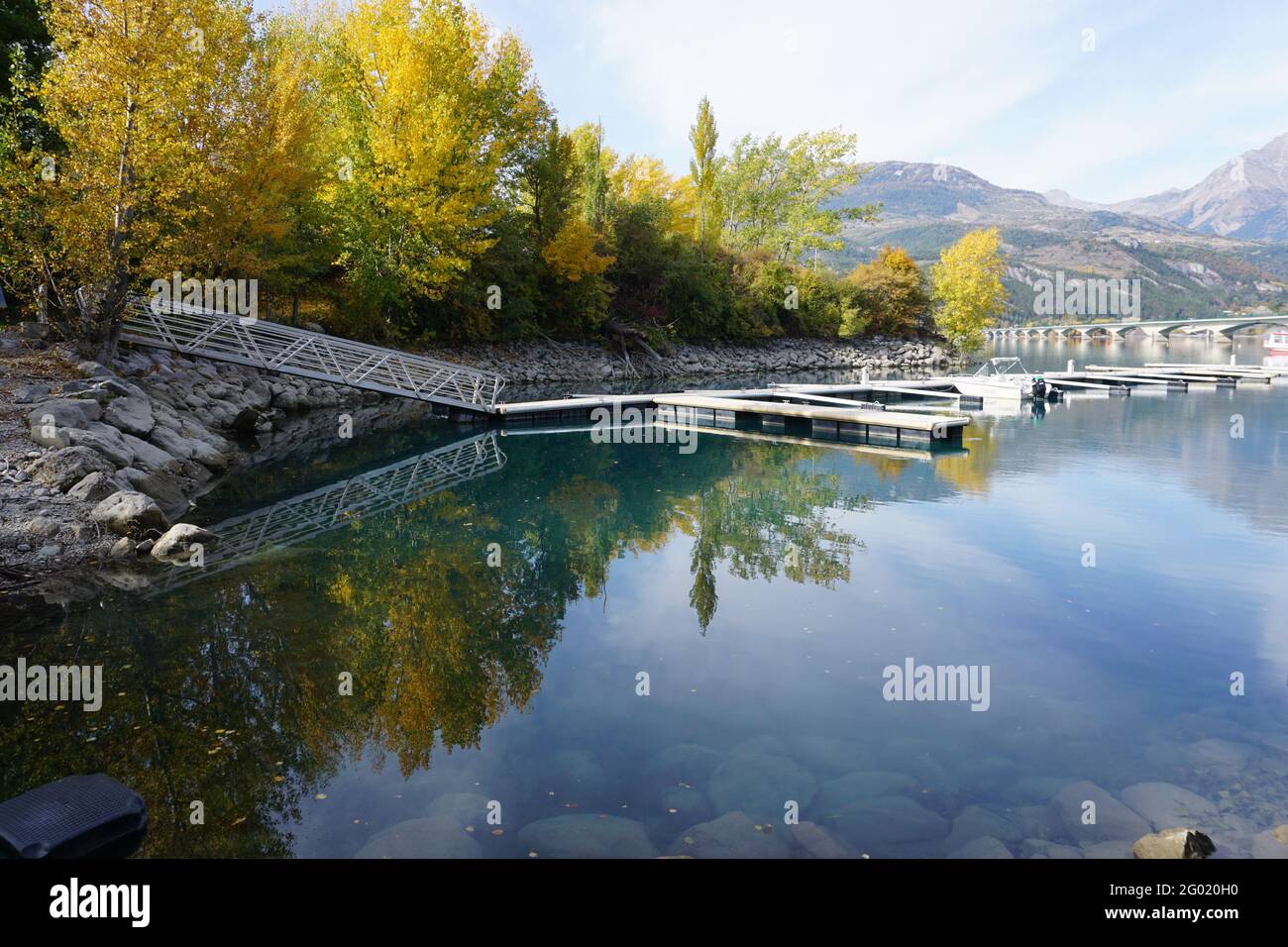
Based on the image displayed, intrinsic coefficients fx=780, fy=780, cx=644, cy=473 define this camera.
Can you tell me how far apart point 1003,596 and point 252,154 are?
70.4 feet

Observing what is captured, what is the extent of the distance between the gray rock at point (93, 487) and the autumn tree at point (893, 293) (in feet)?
167

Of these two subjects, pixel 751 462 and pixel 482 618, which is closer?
pixel 482 618

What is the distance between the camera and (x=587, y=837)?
16.0 feet

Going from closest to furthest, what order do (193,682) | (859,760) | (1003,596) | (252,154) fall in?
(859,760) < (193,682) < (1003,596) < (252,154)

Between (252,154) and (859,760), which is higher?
(252,154)

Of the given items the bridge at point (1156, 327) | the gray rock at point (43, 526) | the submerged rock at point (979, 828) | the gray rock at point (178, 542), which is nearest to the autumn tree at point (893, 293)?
the bridge at point (1156, 327)

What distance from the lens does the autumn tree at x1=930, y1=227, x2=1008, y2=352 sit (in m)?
52.2

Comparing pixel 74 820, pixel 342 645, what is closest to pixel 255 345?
pixel 342 645

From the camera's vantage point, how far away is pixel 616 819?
199 inches

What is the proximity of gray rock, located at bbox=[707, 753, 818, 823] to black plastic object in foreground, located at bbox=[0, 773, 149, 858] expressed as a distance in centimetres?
365

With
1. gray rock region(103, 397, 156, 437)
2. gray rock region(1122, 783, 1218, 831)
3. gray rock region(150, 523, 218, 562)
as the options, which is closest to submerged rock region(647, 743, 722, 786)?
gray rock region(1122, 783, 1218, 831)

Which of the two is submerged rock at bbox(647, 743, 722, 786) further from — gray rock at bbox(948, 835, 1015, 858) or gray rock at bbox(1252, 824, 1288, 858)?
gray rock at bbox(1252, 824, 1288, 858)
